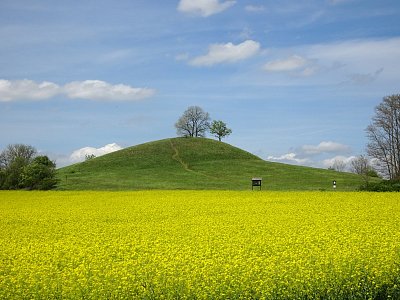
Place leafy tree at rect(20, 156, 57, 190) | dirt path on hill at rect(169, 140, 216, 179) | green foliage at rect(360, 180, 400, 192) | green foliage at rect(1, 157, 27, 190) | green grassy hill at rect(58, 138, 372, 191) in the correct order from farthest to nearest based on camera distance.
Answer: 1. dirt path on hill at rect(169, 140, 216, 179)
2. green foliage at rect(1, 157, 27, 190)
3. green grassy hill at rect(58, 138, 372, 191)
4. leafy tree at rect(20, 156, 57, 190)
5. green foliage at rect(360, 180, 400, 192)

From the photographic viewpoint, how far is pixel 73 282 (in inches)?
444

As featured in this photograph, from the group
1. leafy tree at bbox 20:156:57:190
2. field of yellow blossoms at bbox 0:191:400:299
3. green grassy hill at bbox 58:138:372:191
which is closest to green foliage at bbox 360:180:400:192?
green grassy hill at bbox 58:138:372:191

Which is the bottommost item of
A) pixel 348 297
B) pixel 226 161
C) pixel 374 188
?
pixel 348 297

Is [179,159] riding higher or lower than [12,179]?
higher

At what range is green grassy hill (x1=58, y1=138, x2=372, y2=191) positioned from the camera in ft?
225

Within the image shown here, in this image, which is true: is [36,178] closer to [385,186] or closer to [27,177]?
[27,177]

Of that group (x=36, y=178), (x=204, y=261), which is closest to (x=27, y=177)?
(x=36, y=178)

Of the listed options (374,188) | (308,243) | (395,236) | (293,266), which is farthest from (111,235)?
(374,188)

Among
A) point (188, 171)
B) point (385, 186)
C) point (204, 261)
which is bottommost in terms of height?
point (204, 261)

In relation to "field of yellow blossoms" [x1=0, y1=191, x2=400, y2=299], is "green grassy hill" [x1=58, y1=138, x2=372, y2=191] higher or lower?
higher

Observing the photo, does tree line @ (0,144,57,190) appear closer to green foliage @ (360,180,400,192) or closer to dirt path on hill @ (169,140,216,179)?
dirt path on hill @ (169,140,216,179)

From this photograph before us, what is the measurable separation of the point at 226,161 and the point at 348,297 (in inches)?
3466

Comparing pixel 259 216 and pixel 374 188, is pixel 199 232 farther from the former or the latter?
pixel 374 188

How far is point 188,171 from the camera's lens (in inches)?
3452
